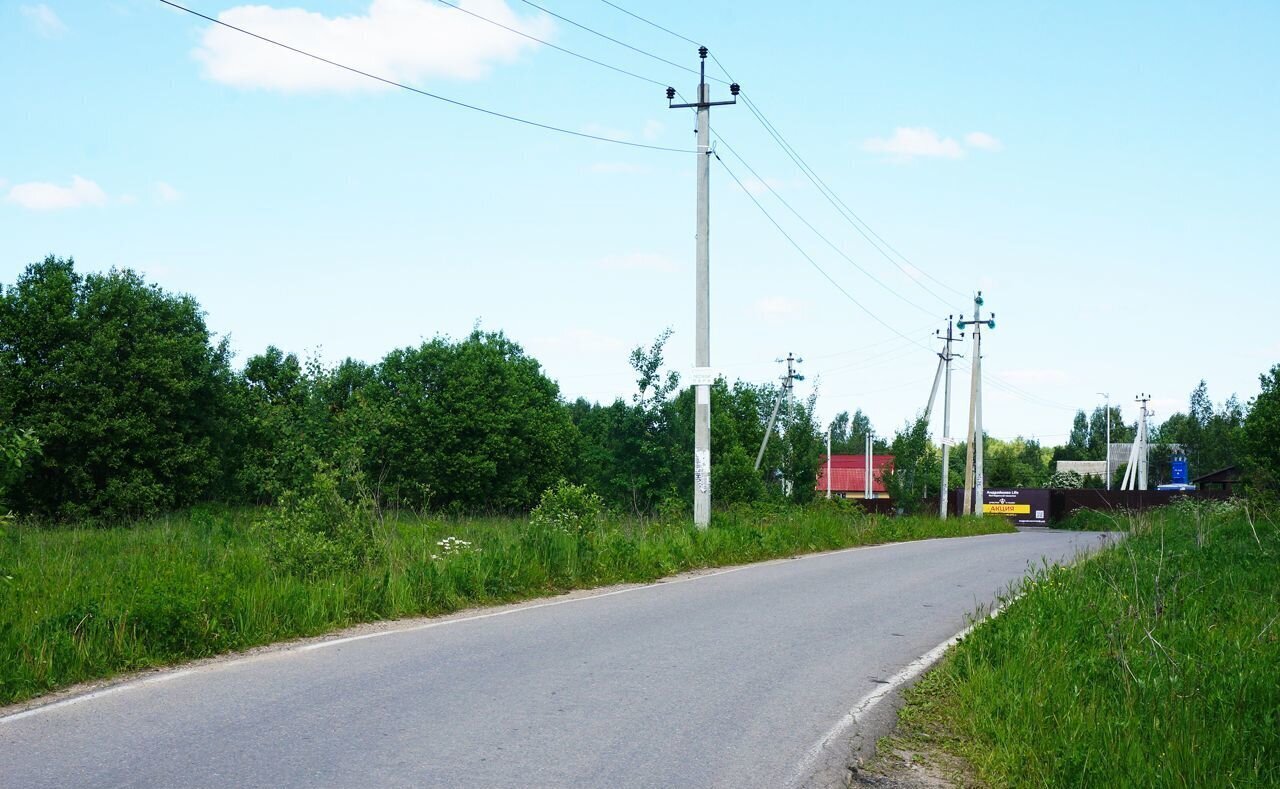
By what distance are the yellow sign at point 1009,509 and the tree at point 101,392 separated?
4261 centimetres

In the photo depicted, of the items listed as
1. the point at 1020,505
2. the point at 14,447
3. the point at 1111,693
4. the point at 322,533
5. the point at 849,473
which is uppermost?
the point at 14,447

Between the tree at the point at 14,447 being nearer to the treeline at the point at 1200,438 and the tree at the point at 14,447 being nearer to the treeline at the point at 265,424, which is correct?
the treeline at the point at 265,424

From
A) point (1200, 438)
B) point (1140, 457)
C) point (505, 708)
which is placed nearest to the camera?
point (505, 708)

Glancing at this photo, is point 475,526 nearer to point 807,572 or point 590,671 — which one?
point 807,572

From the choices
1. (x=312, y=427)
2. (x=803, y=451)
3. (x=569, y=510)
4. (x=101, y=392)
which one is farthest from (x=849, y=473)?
(x=569, y=510)

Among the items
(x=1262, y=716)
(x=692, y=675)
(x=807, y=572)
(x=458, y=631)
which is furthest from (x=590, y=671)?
(x=807, y=572)

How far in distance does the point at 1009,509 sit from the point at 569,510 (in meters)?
48.5

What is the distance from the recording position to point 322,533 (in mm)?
12188

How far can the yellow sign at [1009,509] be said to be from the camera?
58125mm

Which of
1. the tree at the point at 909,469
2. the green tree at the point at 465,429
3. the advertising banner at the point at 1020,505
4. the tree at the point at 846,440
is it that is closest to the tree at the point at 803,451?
the tree at the point at 909,469

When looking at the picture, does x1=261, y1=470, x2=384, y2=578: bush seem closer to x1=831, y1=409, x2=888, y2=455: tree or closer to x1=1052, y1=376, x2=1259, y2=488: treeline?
x1=1052, y1=376, x2=1259, y2=488: treeline

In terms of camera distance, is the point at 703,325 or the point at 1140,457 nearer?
the point at 703,325

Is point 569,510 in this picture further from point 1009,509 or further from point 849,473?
point 849,473

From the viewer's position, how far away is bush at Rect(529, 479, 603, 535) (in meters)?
15.7
